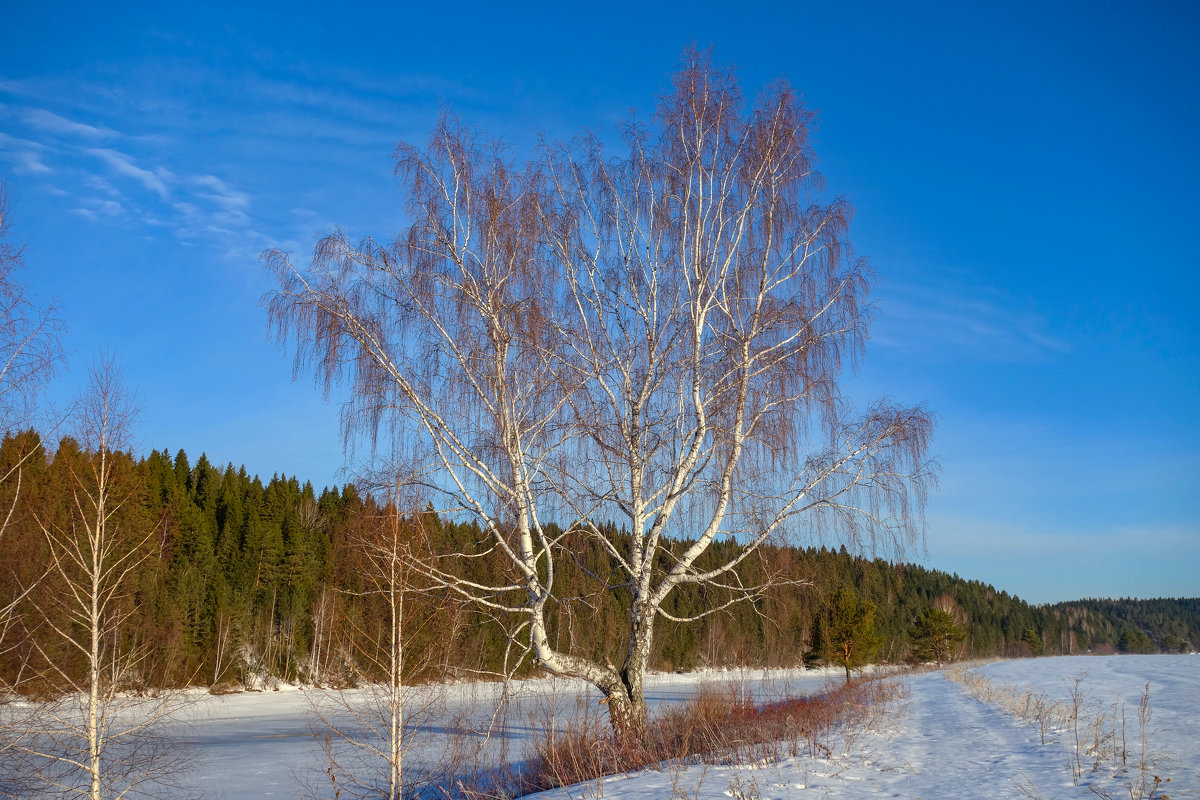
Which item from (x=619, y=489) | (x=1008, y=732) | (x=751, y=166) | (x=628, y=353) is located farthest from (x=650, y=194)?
(x=1008, y=732)

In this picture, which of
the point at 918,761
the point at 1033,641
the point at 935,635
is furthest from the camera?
the point at 1033,641

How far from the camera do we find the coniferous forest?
354 inches

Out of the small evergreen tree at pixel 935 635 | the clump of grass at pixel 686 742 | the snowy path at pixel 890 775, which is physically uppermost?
the snowy path at pixel 890 775

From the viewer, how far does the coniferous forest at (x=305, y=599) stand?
8.99 metres

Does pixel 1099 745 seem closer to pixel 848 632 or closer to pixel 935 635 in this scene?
pixel 848 632

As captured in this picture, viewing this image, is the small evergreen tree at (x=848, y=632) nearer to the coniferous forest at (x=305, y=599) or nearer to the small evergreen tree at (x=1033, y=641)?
the coniferous forest at (x=305, y=599)

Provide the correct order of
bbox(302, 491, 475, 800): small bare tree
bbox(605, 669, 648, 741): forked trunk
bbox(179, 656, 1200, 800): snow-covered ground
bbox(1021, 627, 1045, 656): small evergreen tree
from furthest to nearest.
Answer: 1. bbox(1021, 627, 1045, 656): small evergreen tree
2. bbox(605, 669, 648, 741): forked trunk
3. bbox(302, 491, 475, 800): small bare tree
4. bbox(179, 656, 1200, 800): snow-covered ground

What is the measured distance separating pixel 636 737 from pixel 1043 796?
14.4 ft

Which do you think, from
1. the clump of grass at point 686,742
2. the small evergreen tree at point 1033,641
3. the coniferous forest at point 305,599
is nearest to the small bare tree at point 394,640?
the coniferous forest at point 305,599

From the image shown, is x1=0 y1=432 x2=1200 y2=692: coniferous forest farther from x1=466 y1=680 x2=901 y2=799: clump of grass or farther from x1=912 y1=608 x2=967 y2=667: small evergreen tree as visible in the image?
x1=912 y1=608 x2=967 y2=667: small evergreen tree

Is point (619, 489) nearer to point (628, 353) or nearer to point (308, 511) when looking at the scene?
point (628, 353)

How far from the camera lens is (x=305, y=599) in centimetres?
4275

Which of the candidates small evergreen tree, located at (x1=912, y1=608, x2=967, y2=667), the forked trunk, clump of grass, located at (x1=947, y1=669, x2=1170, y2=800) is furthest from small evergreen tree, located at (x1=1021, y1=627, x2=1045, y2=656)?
the forked trunk

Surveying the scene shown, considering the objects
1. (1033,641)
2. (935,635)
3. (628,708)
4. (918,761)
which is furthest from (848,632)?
(1033,641)
